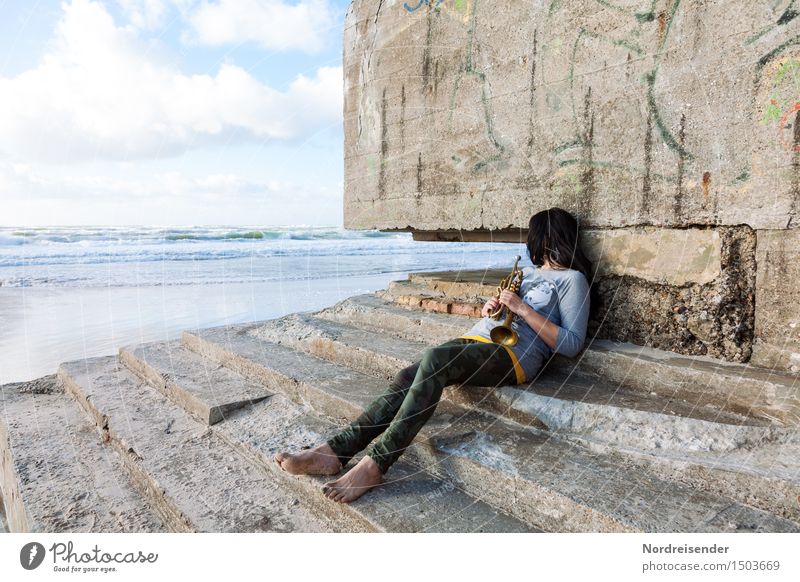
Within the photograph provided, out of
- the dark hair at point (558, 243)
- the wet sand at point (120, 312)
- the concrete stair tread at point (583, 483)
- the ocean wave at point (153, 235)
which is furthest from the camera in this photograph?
the ocean wave at point (153, 235)

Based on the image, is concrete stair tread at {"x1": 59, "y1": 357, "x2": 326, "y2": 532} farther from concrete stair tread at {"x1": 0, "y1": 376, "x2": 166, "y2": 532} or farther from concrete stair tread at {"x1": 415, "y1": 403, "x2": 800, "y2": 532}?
concrete stair tread at {"x1": 415, "y1": 403, "x2": 800, "y2": 532}

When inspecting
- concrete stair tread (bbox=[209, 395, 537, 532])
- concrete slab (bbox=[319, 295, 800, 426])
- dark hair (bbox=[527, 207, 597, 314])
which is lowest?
concrete stair tread (bbox=[209, 395, 537, 532])

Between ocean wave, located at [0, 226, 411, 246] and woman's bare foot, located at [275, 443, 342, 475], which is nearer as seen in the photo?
woman's bare foot, located at [275, 443, 342, 475]

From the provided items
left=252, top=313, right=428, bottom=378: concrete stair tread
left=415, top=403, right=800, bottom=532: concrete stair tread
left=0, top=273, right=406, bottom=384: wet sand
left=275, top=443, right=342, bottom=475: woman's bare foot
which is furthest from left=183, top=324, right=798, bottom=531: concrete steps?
left=0, top=273, right=406, bottom=384: wet sand

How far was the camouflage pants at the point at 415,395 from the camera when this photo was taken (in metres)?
2.17

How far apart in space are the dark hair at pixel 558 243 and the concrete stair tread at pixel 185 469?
175 cm

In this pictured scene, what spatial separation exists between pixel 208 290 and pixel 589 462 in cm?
890

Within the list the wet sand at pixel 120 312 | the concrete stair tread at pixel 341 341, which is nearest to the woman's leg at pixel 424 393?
the concrete stair tread at pixel 341 341

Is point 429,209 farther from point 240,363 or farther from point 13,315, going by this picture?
point 13,315

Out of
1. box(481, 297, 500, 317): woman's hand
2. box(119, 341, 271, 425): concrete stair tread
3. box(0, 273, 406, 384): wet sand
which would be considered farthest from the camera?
box(0, 273, 406, 384): wet sand

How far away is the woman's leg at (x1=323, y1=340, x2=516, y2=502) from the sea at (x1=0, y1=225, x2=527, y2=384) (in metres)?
2.91

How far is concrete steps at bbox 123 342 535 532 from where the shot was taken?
6.20 ft

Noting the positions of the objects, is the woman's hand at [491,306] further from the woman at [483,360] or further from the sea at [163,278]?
the sea at [163,278]

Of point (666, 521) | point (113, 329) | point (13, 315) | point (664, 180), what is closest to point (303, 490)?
point (666, 521)
